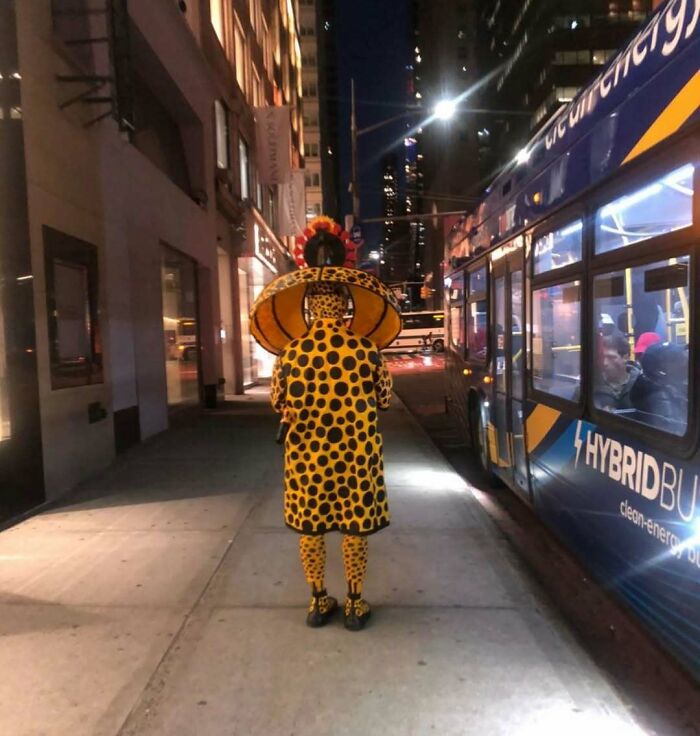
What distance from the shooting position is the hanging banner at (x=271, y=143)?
2083 centimetres

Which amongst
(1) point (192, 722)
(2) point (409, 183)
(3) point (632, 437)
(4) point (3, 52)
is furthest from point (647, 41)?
(2) point (409, 183)

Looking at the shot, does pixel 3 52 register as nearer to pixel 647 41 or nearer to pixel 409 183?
pixel 647 41

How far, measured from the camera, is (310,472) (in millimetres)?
3482

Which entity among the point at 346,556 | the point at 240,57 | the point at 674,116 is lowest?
the point at 346,556

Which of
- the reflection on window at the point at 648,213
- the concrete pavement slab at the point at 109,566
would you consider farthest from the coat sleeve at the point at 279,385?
the reflection on window at the point at 648,213

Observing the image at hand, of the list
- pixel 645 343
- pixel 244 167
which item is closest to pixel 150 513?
pixel 645 343

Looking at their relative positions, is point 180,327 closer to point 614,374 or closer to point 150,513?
point 150,513

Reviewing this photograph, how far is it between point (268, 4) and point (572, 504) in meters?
28.9

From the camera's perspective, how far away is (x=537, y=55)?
77250 millimetres

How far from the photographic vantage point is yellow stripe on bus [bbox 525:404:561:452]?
15.5 ft

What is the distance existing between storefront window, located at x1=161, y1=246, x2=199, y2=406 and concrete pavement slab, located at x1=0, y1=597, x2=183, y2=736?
785cm

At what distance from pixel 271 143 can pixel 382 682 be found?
20192 millimetres

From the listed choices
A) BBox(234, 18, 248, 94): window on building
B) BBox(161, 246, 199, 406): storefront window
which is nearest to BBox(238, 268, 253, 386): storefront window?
BBox(234, 18, 248, 94): window on building

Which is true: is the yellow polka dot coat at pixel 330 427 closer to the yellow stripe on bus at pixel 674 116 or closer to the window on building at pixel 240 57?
the yellow stripe on bus at pixel 674 116
